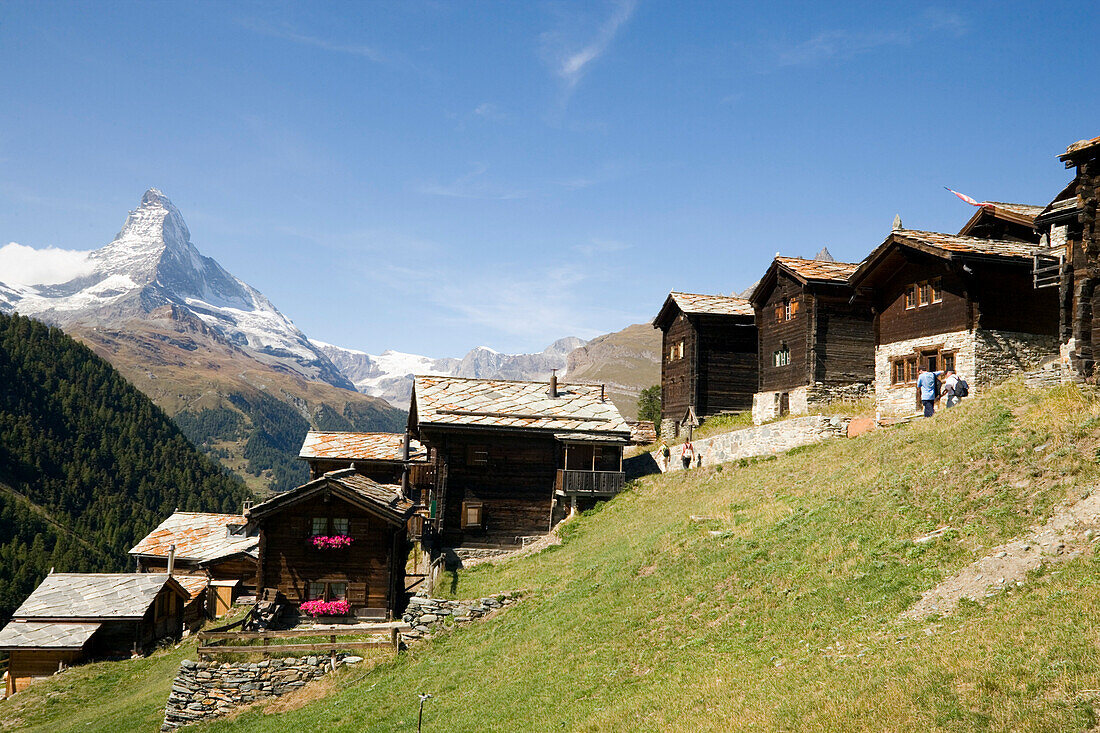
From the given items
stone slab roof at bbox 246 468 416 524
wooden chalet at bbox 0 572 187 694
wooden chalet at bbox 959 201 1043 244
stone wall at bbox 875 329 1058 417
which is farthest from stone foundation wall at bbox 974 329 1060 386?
wooden chalet at bbox 0 572 187 694

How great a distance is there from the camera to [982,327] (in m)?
33.3

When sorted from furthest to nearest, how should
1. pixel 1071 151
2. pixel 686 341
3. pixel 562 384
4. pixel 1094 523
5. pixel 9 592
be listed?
1. pixel 9 592
2. pixel 686 341
3. pixel 562 384
4. pixel 1071 151
5. pixel 1094 523

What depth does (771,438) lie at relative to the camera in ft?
118

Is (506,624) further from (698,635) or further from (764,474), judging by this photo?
(764,474)

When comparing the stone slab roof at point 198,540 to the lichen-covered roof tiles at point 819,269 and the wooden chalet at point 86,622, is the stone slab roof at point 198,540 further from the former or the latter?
the lichen-covered roof tiles at point 819,269

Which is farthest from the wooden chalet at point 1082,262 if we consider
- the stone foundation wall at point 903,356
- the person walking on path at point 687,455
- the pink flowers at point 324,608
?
the pink flowers at point 324,608

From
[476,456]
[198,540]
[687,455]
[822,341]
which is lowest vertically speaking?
[198,540]

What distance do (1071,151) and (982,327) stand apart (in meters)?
9.86

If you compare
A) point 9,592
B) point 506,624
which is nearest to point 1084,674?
point 506,624

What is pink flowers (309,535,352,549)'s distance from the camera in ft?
111

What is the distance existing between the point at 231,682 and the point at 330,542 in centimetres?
791

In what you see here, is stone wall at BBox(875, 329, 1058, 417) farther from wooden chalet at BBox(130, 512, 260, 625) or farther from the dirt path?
wooden chalet at BBox(130, 512, 260, 625)

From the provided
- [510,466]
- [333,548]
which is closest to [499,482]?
[510,466]

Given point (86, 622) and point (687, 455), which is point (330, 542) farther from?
point (86, 622)
